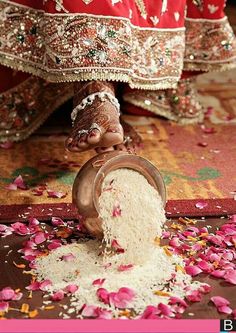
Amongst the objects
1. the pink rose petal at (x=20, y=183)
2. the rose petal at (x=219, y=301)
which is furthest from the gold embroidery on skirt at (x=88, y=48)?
the rose petal at (x=219, y=301)

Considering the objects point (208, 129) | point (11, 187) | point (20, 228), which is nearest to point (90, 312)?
point (20, 228)

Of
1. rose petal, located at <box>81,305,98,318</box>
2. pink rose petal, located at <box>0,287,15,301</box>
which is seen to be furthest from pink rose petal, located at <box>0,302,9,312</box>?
rose petal, located at <box>81,305,98,318</box>

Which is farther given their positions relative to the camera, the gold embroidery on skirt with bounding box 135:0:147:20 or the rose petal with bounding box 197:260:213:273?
the gold embroidery on skirt with bounding box 135:0:147:20

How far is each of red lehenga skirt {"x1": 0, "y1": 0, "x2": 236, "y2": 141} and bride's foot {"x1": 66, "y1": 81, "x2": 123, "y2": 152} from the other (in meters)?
0.03

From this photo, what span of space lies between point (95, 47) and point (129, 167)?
35 centimetres

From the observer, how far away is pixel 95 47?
184 cm

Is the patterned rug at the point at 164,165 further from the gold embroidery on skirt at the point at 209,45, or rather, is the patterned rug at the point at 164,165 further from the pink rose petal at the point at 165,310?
the pink rose petal at the point at 165,310

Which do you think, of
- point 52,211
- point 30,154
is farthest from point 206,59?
point 52,211

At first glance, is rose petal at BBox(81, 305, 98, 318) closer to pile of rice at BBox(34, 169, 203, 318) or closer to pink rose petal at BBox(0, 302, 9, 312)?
pile of rice at BBox(34, 169, 203, 318)

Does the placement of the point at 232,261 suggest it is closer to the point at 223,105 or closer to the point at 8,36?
the point at 8,36

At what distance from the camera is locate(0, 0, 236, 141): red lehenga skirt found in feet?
6.07

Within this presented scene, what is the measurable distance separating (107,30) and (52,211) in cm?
45

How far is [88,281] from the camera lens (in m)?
1.50

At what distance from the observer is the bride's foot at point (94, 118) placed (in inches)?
65.9
